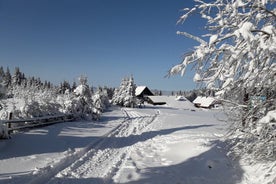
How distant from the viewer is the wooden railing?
11920 millimetres

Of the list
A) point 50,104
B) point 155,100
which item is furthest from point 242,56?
point 155,100

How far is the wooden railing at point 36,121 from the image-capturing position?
39.1 ft

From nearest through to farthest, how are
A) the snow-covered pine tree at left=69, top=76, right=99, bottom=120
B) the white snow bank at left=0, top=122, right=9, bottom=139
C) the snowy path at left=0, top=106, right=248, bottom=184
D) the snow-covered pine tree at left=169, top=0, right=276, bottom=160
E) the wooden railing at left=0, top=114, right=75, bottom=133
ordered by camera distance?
the snow-covered pine tree at left=169, top=0, right=276, bottom=160 < the snowy path at left=0, top=106, right=248, bottom=184 < the white snow bank at left=0, top=122, right=9, bottom=139 < the wooden railing at left=0, top=114, right=75, bottom=133 < the snow-covered pine tree at left=69, top=76, right=99, bottom=120

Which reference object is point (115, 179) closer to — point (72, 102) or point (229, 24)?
point (229, 24)

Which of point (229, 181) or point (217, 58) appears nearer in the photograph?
point (217, 58)

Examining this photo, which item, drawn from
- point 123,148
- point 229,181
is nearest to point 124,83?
point 123,148

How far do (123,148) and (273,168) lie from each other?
330 inches

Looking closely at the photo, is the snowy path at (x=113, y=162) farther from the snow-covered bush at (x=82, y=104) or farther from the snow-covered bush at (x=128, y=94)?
the snow-covered bush at (x=128, y=94)

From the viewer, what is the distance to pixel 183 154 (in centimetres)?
1023

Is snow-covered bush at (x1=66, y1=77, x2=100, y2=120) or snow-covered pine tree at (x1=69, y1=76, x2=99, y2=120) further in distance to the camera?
snow-covered pine tree at (x1=69, y1=76, x2=99, y2=120)

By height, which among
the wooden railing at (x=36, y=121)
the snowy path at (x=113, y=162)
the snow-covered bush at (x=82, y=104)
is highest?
the snow-covered bush at (x=82, y=104)

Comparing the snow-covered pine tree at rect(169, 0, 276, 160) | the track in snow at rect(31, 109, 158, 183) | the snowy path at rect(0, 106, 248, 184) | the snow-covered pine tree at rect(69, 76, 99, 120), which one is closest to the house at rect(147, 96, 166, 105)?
the snow-covered pine tree at rect(69, 76, 99, 120)

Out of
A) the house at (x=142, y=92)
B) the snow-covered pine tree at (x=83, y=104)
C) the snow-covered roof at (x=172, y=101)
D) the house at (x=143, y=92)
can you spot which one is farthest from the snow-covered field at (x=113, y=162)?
the snow-covered roof at (x=172, y=101)

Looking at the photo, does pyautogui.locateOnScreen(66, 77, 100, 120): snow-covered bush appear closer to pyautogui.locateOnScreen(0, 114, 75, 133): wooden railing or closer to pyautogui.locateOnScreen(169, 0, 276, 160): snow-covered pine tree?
pyautogui.locateOnScreen(0, 114, 75, 133): wooden railing
